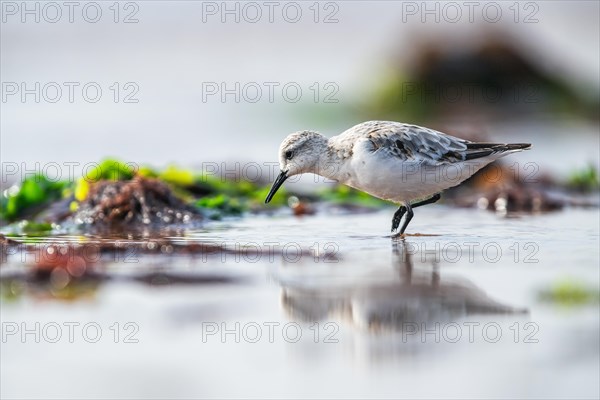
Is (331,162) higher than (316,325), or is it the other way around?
(331,162)

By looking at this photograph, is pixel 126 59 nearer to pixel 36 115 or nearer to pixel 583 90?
pixel 36 115

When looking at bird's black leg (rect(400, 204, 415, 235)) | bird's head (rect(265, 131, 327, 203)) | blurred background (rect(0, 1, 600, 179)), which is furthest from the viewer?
blurred background (rect(0, 1, 600, 179))

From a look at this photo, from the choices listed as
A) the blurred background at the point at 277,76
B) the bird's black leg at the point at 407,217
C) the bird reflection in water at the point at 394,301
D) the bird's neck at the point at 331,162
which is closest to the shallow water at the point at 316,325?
the bird reflection in water at the point at 394,301

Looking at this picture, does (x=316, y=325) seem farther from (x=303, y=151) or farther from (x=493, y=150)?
(x=493, y=150)

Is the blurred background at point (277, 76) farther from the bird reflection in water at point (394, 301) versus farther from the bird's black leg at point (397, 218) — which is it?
the bird reflection in water at point (394, 301)

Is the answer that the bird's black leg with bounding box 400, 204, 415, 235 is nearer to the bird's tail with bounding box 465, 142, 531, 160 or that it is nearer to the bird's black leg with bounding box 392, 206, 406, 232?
the bird's black leg with bounding box 392, 206, 406, 232

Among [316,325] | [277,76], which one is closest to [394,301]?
[316,325]

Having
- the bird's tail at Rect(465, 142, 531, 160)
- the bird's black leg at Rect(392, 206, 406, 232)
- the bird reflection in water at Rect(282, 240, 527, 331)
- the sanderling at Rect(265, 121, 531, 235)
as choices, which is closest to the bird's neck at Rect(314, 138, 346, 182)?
the sanderling at Rect(265, 121, 531, 235)

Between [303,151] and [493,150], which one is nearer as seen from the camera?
[493,150]
